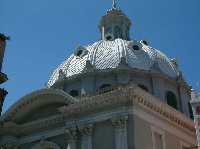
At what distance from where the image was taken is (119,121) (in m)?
25.9

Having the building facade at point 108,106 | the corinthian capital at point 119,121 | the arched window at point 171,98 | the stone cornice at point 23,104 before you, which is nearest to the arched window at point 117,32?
the building facade at point 108,106

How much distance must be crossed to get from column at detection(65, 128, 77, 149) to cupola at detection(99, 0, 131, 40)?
17068mm

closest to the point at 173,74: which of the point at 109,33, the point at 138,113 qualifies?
the point at 109,33

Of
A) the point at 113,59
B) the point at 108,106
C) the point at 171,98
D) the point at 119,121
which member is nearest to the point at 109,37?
the point at 113,59

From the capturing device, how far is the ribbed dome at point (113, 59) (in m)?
35.6

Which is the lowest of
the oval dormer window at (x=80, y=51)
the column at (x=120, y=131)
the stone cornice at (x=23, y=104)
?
the column at (x=120, y=131)

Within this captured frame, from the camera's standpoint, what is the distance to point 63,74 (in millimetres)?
36562

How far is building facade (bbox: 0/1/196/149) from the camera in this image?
26.2 meters

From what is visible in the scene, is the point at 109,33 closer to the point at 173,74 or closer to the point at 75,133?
the point at 173,74

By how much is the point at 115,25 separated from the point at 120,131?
786 inches

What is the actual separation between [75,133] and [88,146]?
51.3 inches

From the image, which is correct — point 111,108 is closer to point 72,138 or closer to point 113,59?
point 72,138

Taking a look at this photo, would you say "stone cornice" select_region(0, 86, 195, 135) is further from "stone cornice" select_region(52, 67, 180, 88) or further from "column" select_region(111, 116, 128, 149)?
"stone cornice" select_region(52, 67, 180, 88)

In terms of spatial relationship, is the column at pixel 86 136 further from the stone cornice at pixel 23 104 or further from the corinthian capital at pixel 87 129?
the stone cornice at pixel 23 104
